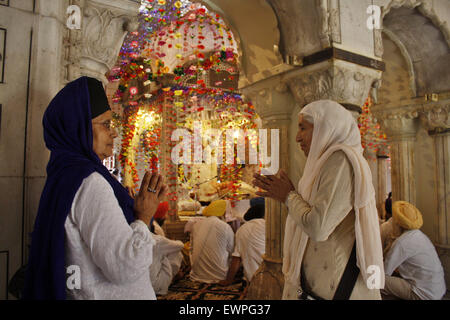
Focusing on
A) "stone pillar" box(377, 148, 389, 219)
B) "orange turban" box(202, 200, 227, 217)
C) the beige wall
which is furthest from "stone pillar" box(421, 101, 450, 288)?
"stone pillar" box(377, 148, 389, 219)

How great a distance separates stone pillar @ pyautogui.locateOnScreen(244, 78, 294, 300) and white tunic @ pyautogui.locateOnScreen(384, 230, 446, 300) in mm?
935

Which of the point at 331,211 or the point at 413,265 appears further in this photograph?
the point at 413,265

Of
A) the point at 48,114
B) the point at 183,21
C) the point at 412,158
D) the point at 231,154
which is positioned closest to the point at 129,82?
the point at 183,21

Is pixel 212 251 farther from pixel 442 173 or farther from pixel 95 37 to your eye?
pixel 95 37

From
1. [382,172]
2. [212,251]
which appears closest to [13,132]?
[212,251]

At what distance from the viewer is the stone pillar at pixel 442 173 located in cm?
393

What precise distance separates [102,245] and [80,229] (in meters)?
0.11

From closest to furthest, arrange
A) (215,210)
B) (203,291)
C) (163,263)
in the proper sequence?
(163,263)
(203,291)
(215,210)

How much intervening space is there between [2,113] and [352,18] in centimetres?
267

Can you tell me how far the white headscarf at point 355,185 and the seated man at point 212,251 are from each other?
8.76 feet

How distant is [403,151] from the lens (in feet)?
14.3

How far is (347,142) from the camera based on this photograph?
1.65 metres

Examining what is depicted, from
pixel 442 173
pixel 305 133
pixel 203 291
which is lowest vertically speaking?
pixel 203 291
